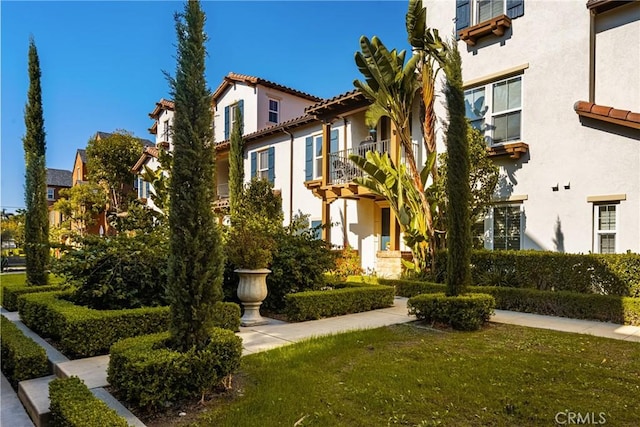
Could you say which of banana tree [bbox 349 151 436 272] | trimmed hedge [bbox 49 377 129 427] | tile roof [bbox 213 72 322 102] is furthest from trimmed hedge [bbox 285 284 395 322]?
tile roof [bbox 213 72 322 102]

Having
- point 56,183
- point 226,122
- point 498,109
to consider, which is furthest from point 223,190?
point 56,183

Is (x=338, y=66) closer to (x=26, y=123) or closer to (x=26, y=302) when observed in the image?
(x=26, y=123)

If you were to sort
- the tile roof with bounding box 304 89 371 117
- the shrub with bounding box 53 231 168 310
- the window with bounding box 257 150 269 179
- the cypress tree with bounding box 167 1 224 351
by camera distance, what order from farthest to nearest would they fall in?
the window with bounding box 257 150 269 179 → the tile roof with bounding box 304 89 371 117 → the shrub with bounding box 53 231 168 310 → the cypress tree with bounding box 167 1 224 351

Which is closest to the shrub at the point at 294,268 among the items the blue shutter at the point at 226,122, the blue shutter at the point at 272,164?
the blue shutter at the point at 272,164

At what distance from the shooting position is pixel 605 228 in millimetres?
10156

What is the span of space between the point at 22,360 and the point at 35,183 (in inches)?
282

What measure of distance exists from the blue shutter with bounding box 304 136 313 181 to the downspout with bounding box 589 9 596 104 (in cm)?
1110

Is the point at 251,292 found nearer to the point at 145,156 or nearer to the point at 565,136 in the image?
the point at 565,136

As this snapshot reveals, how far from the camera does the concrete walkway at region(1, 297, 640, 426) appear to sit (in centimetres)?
526

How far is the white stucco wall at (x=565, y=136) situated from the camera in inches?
387

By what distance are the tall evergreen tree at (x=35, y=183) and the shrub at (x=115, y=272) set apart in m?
3.57

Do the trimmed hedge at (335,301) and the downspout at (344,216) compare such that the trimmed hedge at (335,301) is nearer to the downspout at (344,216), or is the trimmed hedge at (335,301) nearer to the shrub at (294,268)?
the shrub at (294,268)

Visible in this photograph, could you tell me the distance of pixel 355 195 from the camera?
51.9ft

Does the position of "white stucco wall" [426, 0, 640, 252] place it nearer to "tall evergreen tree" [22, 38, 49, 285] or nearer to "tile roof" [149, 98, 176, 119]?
"tall evergreen tree" [22, 38, 49, 285]
